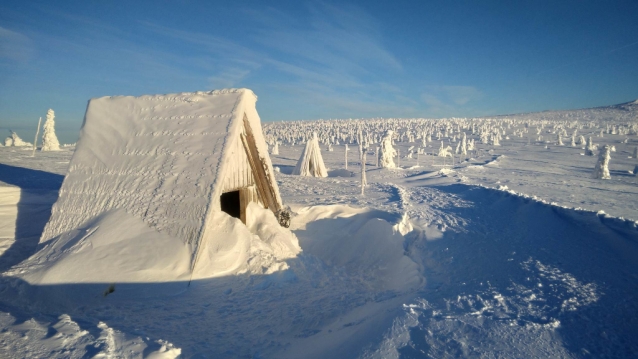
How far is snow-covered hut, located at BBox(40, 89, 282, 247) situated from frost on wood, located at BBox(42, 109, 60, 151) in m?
42.5

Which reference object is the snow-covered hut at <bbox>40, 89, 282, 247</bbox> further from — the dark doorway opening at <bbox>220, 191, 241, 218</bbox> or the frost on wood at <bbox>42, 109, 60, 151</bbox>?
the frost on wood at <bbox>42, 109, 60, 151</bbox>

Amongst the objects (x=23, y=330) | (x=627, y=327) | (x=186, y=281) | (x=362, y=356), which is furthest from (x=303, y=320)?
(x=627, y=327)

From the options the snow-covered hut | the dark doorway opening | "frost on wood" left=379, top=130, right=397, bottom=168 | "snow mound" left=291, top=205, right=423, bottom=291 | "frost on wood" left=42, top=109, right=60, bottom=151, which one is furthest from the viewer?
"frost on wood" left=42, top=109, right=60, bottom=151

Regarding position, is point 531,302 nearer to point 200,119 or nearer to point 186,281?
point 186,281

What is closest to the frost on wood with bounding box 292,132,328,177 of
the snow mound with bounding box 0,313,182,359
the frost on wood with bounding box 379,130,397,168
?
the frost on wood with bounding box 379,130,397,168

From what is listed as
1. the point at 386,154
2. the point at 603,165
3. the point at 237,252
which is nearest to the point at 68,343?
the point at 237,252

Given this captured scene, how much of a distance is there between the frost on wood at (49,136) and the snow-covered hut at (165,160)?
42499mm

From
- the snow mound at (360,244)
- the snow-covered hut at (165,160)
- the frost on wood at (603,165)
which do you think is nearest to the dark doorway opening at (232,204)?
the snow-covered hut at (165,160)

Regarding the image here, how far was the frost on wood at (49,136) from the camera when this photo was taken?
40.0 metres

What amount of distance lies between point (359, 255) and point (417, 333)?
166 inches

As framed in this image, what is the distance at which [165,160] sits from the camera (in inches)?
249

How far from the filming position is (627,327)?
4.10 metres

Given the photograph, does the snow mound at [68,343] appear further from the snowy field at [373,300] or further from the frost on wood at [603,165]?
the frost on wood at [603,165]

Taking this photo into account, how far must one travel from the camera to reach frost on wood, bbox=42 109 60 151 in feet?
131
